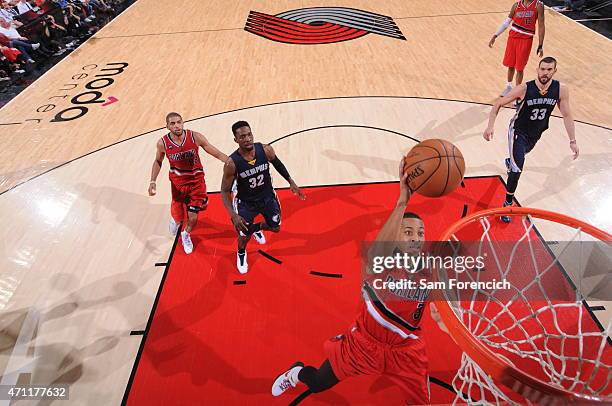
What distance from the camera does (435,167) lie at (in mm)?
2701

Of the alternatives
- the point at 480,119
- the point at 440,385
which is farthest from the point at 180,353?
the point at 480,119

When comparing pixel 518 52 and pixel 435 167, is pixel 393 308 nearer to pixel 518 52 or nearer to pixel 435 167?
pixel 435 167

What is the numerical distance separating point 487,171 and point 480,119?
4.59ft

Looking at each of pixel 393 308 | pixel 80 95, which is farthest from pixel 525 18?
pixel 80 95

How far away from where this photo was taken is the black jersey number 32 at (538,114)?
3934 millimetres

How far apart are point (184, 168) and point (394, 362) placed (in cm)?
264

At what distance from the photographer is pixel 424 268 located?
2.34 m

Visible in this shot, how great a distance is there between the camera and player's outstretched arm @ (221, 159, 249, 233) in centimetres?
333

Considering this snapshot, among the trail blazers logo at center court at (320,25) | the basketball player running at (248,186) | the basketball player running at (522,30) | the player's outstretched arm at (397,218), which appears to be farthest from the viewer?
the trail blazers logo at center court at (320,25)

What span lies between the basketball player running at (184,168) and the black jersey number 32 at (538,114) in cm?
306

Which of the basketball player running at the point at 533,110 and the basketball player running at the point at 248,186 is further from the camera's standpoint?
the basketball player running at the point at 533,110

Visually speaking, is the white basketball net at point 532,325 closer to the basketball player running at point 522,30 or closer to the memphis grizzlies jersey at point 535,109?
the memphis grizzlies jersey at point 535,109

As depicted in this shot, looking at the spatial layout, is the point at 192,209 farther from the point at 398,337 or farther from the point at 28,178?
the point at 28,178

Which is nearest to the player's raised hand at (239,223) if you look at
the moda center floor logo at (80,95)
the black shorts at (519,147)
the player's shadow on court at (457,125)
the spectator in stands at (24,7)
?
the black shorts at (519,147)
